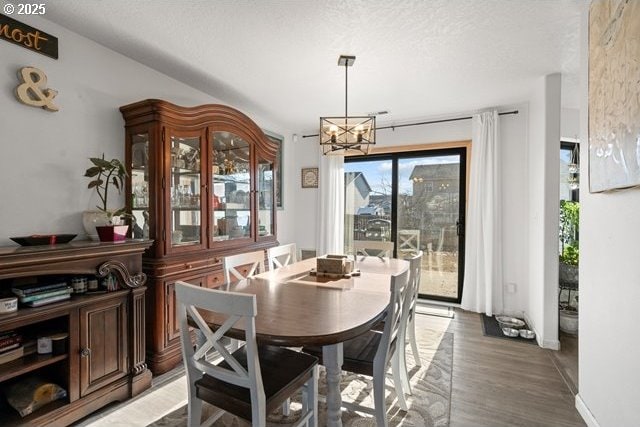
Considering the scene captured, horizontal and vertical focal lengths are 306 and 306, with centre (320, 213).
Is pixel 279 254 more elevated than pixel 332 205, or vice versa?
pixel 332 205

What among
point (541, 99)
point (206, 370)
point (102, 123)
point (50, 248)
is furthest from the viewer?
point (541, 99)

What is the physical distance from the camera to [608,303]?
5.16ft

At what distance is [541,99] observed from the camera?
2.83 metres

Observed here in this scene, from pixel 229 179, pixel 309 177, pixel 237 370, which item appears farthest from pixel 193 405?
pixel 309 177

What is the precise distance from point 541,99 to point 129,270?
3.71 meters

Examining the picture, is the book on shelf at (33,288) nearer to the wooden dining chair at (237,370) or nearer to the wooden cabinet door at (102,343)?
the wooden cabinet door at (102,343)

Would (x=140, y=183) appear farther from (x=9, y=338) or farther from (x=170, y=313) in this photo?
(x=9, y=338)

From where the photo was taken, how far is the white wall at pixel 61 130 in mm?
1812

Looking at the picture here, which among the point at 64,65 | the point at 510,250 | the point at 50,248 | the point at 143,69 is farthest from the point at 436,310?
the point at 64,65

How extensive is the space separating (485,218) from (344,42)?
8.39 ft

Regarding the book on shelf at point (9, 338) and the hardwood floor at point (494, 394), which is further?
the hardwood floor at point (494, 394)

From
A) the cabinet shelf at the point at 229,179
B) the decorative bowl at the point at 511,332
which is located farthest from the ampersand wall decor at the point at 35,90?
the decorative bowl at the point at 511,332

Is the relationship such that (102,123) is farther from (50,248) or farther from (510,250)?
(510,250)

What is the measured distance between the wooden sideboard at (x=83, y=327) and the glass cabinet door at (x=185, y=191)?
39cm
